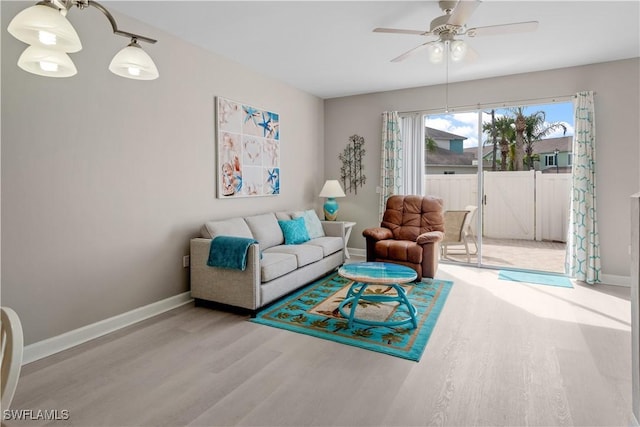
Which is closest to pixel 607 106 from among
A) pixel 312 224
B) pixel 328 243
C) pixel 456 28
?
pixel 456 28

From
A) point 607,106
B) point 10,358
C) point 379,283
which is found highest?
point 607,106

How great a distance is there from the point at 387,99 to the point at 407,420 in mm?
4890

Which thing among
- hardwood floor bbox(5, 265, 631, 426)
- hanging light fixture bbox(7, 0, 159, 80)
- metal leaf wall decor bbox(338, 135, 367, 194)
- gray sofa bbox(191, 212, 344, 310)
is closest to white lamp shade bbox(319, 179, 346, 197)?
metal leaf wall decor bbox(338, 135, 367, 194)

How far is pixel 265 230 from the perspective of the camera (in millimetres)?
4305

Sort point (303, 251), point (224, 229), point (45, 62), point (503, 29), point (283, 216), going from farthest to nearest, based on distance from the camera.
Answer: point (283, 216) → point (303, 251) → point (224, 229) → point (503, 29) → point (45, 62)

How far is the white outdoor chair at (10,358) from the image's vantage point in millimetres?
899

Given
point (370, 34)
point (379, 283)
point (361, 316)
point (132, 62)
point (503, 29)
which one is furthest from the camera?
point (370, 34)

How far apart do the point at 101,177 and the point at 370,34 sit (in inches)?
109

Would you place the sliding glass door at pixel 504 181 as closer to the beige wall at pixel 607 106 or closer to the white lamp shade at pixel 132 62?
the beige wall at pixel 607 106

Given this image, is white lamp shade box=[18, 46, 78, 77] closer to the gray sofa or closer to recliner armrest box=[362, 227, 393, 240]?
the gray sofa

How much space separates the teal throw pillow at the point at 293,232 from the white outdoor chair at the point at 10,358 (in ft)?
11.8

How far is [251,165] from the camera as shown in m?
4.66

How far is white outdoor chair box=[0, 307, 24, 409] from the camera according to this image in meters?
0.90

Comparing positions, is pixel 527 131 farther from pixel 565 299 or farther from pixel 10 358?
pixel 10 358
